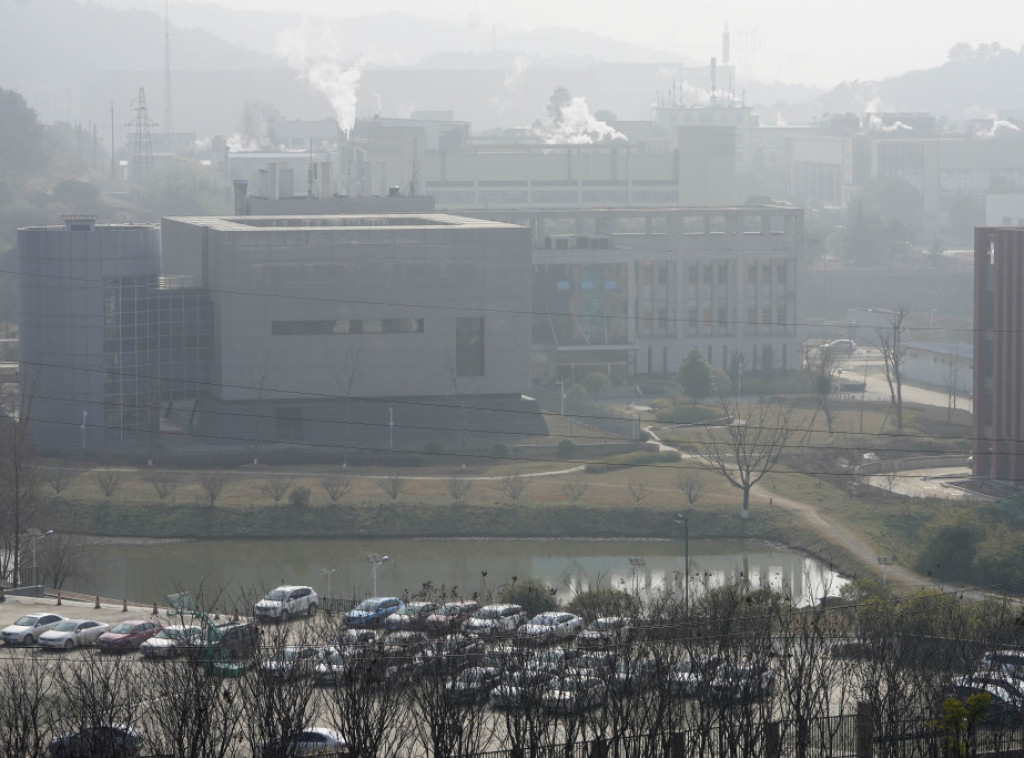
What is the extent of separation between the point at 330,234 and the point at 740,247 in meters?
11.6

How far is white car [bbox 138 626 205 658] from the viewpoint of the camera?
1145 cm

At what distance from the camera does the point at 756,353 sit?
36.9 metres

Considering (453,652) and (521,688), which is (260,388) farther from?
(521,688)

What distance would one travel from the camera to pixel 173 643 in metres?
11.7

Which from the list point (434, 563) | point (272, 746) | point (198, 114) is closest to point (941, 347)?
point (434, 563)

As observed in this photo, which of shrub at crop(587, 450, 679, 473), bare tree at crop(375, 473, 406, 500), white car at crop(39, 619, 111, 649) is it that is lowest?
white car at crop(39, 619, 111, 649)

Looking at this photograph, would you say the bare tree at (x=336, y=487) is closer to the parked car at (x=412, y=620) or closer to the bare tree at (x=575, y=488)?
the bare tree at (x=575, y=488)

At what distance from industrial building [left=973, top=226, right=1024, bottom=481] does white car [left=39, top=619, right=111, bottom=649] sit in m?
12.9

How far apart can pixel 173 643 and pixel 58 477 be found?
1342 cm

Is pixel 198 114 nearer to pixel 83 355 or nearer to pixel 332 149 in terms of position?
pixel 332 149

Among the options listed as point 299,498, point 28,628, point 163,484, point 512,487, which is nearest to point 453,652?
point 28,628

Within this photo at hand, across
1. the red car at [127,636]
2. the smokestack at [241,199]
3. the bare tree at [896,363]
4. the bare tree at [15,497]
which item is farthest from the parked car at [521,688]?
the smokestack at [241,199]

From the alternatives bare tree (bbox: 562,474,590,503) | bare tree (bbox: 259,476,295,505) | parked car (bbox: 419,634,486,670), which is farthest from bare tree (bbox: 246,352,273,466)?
parked car (bbox: 419,634,486,670)

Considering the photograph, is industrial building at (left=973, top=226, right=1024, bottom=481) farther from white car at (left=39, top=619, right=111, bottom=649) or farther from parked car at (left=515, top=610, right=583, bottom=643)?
white car at (left=39, top=619, right=111, bottom=649)
